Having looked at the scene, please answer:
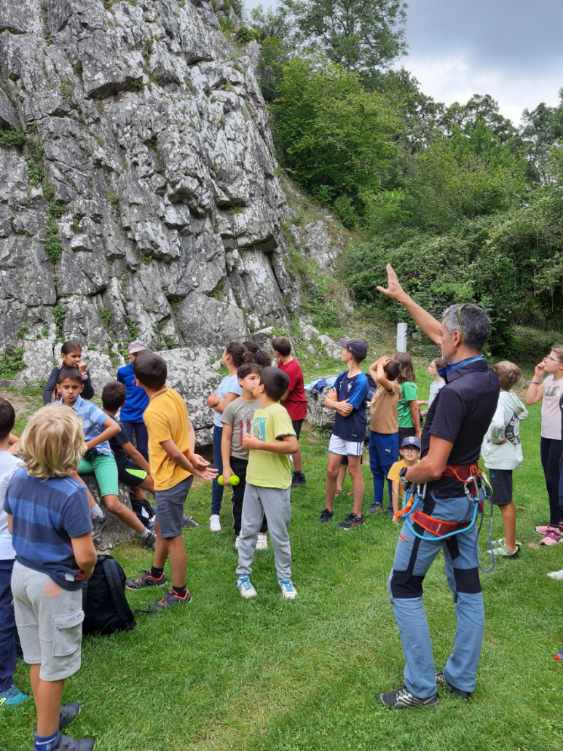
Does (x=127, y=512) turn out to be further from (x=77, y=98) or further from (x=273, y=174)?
(x=273, y=174)

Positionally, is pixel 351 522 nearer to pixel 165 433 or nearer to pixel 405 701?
pixel 165 433

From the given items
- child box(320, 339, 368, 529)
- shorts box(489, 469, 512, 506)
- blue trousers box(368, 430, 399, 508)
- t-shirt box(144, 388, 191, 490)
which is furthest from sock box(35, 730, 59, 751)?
blue trousers box(368, 430, 399, 508)

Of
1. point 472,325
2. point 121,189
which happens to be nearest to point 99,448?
point 472,325

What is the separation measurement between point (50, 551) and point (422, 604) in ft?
7.39

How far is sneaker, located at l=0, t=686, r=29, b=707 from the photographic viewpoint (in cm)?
345

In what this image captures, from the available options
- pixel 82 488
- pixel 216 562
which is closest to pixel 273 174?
pixel 216 562

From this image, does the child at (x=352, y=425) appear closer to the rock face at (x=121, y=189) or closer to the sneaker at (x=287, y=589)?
the sneaker at (x=287, y=589)

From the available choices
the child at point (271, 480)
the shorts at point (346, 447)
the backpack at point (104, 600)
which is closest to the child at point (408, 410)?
the shorts at point (346, 447)

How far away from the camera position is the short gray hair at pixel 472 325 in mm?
3297

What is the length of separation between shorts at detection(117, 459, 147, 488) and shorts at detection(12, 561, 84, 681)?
3336 millimetres

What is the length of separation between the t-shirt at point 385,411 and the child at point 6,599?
4.67m

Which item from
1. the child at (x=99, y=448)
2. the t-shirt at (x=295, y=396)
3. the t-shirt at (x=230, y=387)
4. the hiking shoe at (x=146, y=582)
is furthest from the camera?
the t-shirt at (x=295, y=396)

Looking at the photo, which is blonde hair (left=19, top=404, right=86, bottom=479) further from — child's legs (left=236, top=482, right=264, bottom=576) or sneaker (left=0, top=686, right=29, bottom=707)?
child's legs (left=236, top=482, right=264, bottom=576)

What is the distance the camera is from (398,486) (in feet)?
23.1
